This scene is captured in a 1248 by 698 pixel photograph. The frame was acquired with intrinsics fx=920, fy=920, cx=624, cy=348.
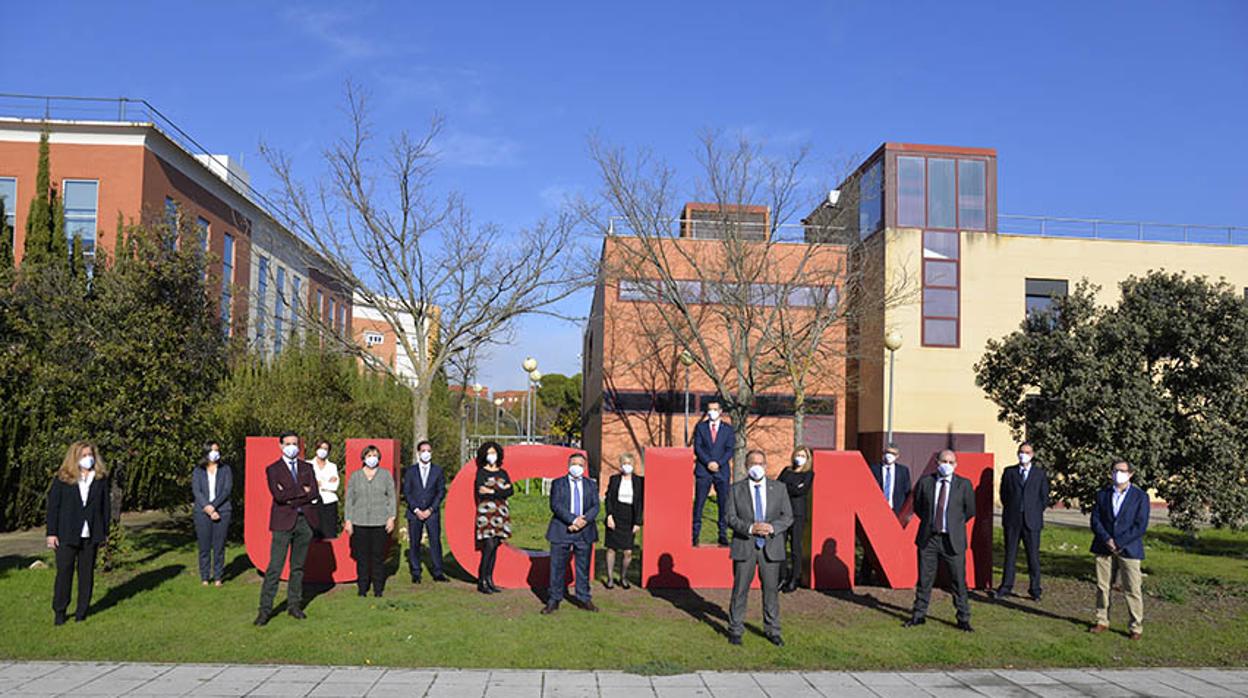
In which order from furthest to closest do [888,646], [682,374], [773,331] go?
[682,374] < [773,331] < [888,646]

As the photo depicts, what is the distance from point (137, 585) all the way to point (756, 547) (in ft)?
26.6

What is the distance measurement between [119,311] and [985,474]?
39.6ft

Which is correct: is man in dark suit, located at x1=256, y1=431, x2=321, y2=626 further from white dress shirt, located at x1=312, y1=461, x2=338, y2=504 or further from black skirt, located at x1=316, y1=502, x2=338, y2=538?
white dress shirt, located at x1=312, y1=461, x2=338, y2=504

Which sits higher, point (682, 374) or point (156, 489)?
point (682, 374)

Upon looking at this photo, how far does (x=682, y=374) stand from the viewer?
1221 inches

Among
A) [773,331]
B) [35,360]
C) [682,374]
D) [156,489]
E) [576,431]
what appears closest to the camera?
[35,360]

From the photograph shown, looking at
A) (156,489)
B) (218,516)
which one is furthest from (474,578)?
(156,489)

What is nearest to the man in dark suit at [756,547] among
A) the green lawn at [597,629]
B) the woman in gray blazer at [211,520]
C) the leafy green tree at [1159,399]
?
the green lawn at [597,629]

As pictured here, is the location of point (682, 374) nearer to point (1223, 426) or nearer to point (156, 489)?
point (156, 489)

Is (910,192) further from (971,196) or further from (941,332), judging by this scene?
(941,332)

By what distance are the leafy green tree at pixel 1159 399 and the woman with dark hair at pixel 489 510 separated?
7503 millimetres

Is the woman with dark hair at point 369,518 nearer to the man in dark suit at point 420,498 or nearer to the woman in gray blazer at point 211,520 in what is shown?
the man in dark suit at point 420,498

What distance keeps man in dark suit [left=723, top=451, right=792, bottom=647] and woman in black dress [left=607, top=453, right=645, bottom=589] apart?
288 cm

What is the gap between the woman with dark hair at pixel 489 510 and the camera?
11.5 m
